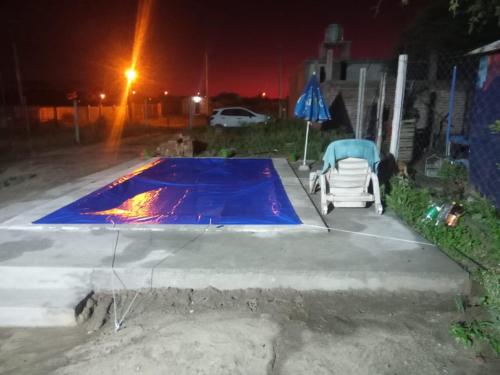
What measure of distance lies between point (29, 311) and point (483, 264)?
4283mm

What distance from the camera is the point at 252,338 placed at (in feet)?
9.23

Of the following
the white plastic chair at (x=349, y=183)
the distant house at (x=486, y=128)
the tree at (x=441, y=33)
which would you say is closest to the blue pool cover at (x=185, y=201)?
the white plastic chair at (x=349, y=183)

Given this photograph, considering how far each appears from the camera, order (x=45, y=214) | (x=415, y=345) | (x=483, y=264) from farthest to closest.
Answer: (x=45, y=214) → (x=483, y=264) → (x=415, y=345)

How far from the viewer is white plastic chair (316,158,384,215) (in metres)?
5.29

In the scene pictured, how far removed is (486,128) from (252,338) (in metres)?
4.89

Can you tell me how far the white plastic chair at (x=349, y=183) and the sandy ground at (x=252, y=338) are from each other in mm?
2064

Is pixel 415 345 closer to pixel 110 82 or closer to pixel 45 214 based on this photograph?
pixel 45 214

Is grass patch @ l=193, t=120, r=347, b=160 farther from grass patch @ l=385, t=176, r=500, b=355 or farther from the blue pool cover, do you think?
grass patch @ l=385, t=176, r=500, b=355

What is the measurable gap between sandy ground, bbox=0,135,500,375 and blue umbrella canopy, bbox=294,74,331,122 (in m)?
5.55

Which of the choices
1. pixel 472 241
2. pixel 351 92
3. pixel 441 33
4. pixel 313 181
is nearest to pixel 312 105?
pixel 313 181

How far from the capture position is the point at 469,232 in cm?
437

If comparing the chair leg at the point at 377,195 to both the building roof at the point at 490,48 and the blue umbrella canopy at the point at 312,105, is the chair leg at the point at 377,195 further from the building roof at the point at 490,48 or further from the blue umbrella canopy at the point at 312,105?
the blue umbrella canopy at the point at 312,105

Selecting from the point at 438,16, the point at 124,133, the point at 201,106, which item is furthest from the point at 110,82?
the point at 438,16

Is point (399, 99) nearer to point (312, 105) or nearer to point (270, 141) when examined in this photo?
point (312, 105)
